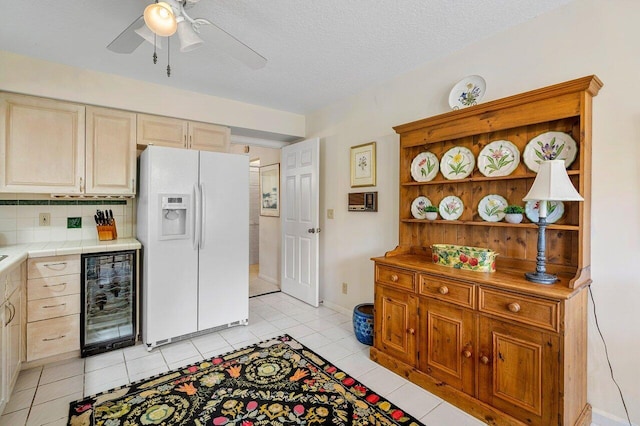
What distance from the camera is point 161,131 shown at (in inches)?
118

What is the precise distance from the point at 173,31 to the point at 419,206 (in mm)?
2048

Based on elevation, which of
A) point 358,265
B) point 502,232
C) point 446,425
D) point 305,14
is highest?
point 305,14

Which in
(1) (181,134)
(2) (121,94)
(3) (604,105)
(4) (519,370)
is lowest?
(4) (519,370)

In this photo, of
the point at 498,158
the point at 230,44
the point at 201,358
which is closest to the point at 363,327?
the point at 201,358

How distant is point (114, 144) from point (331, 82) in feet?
7.01

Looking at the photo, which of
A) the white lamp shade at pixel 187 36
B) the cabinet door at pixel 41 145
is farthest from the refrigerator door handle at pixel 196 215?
the white lamp shade at pixel 187 36

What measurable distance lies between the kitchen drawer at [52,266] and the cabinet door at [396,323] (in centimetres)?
244

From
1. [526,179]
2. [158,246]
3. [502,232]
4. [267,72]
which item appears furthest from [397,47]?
[158,246]

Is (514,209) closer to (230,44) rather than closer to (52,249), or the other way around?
(230,44)

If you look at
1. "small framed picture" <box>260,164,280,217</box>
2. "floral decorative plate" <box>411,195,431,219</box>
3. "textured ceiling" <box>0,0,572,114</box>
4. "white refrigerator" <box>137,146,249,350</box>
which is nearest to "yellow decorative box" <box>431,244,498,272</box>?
"floral decorative plate" <box>411,195,431,219</box>

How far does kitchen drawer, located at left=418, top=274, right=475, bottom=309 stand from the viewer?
181cm

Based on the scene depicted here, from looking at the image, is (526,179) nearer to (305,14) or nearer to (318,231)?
(305,14)

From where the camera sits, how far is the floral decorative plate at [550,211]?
180cm

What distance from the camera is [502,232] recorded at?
2.07 meters
